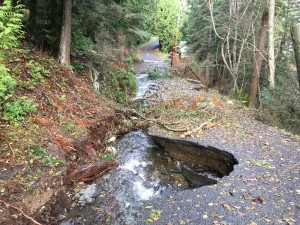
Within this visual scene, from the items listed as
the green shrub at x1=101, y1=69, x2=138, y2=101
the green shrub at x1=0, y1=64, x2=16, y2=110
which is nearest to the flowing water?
the green shrub at x1=0, y1=64, x2=16, y2=110

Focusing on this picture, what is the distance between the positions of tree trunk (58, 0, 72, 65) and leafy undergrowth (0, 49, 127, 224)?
52 centimetres

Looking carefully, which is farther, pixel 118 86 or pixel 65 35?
pixel 118 86

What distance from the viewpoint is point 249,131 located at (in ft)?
28.4

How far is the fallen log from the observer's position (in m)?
5.75

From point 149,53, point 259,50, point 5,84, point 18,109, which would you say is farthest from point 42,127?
point 149,53

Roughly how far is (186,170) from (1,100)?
4991 mm

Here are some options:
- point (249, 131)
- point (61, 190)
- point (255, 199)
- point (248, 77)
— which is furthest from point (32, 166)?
point (248, 77)

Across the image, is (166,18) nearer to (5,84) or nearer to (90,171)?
(5,84)

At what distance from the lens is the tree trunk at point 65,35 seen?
855 cm

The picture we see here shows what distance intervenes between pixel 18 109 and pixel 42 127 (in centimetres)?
68

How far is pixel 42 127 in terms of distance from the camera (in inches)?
239

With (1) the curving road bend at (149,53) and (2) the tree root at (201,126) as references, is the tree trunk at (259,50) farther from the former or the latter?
(1) the curving road bend at (149,53)

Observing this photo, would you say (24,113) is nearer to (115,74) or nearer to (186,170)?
(186,170)

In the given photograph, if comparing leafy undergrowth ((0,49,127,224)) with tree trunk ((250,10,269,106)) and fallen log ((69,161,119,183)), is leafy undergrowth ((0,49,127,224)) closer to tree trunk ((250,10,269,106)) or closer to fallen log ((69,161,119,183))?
fallen log ((69,161,119,183))
